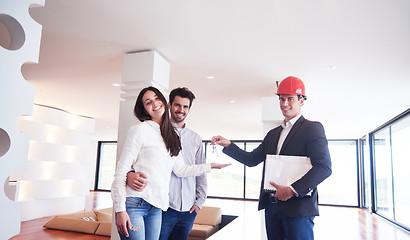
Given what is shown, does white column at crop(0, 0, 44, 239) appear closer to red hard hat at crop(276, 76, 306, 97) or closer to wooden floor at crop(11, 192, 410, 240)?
red hard hat at crop(276, 76, 306, 97)

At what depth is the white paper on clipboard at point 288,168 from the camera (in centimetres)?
165

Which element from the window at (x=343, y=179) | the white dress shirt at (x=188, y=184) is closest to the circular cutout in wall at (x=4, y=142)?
the white dress shirt at (x=188, y=184)

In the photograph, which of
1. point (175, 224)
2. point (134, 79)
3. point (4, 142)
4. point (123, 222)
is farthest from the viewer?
point (134, 79)

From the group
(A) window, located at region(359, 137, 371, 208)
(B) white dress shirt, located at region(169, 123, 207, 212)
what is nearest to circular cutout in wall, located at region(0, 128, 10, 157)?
(B) white dress shirt, located at region(169, 123, 207, 212)

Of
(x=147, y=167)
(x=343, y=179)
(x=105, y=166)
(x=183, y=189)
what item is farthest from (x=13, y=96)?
(x=105, y=166)

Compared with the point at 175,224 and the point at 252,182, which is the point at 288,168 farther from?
the point at 252,182

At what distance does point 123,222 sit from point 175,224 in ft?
2.13

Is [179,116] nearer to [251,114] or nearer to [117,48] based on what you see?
[117,48]

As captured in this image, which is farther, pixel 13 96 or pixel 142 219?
pixel 142 219

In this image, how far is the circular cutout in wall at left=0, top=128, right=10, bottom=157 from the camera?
100cm

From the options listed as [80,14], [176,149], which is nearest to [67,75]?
[80,14]

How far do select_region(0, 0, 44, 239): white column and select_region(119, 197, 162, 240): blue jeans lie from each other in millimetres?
480

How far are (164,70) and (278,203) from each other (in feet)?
8.44

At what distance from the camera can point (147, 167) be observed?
1.48m
